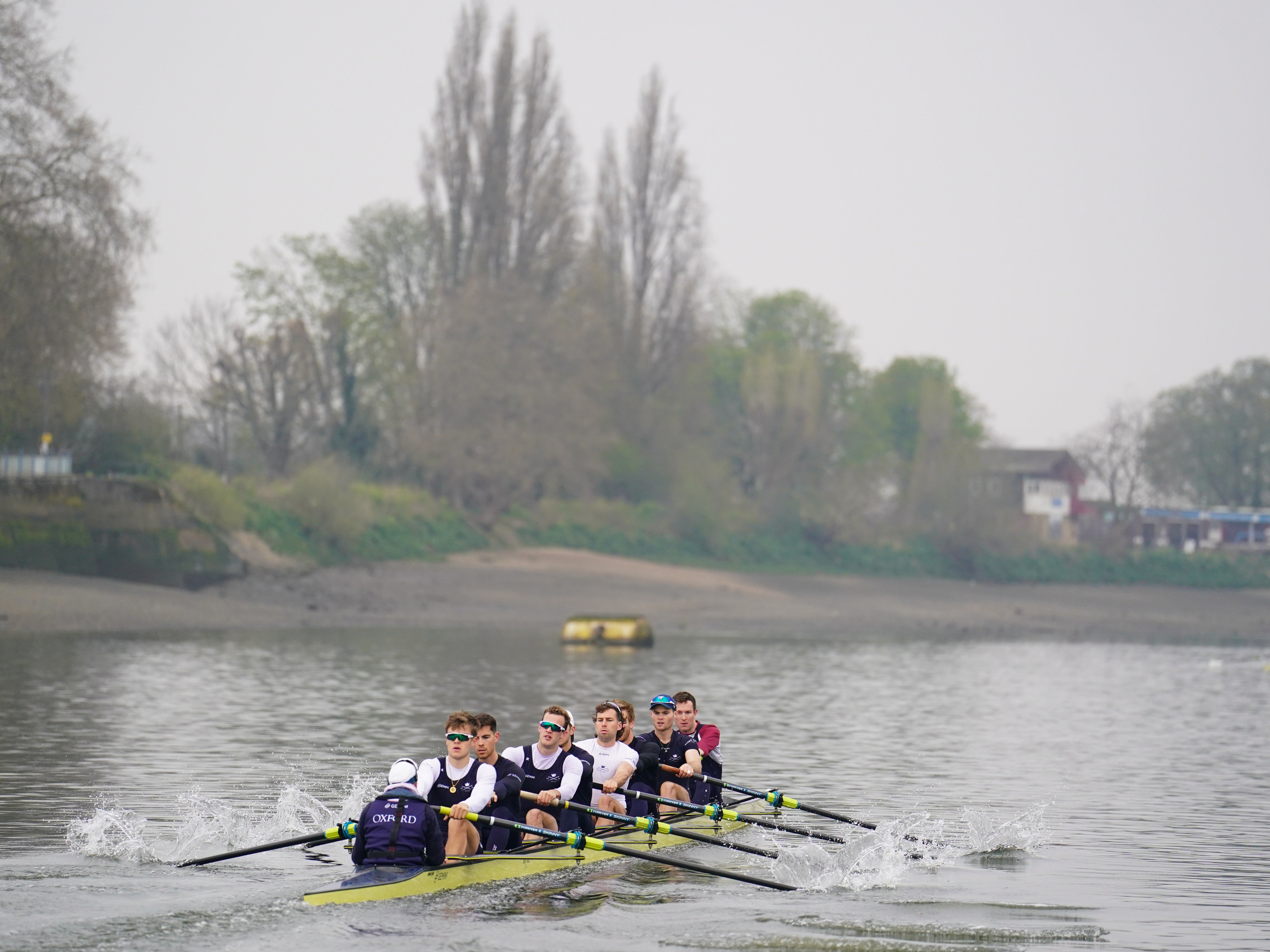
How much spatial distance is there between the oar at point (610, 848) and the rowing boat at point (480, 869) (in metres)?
0.20

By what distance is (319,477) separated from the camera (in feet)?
165

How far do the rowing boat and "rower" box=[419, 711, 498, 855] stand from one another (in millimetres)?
300

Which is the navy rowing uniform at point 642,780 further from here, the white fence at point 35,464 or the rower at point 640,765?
the white fence at point 35,464

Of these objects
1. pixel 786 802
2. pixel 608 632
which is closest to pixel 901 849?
pixel 786 802

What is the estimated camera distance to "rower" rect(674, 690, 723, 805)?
15.7 meters

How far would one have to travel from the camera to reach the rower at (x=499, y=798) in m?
12.6

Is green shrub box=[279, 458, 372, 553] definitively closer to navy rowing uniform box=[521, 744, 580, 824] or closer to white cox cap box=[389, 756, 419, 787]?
navy rowing uniform box=[521, 744, 580, 824]

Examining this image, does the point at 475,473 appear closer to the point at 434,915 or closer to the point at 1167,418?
the point at 434,915

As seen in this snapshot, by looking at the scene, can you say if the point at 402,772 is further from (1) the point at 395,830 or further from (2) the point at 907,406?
(2) the point at 907,406

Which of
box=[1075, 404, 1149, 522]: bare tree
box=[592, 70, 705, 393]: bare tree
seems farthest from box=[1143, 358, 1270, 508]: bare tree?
box=[592, 70, 705, 393]: bare tree

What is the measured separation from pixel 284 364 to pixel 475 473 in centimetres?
1016

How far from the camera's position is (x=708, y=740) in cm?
1619

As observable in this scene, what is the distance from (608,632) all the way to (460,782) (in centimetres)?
2690

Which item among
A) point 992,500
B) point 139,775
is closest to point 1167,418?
point 992,500
